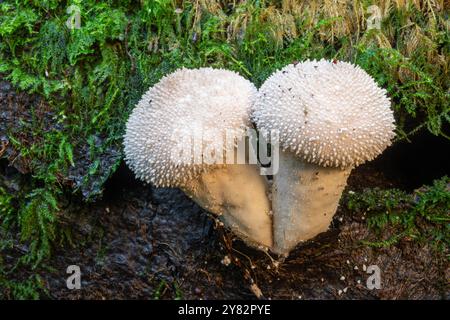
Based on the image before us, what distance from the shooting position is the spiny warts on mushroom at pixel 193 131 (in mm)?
1909

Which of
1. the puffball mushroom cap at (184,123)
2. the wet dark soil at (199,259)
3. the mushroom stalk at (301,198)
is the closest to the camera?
the puffball mushroom cap at (184,123)

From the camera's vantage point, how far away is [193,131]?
1.91m

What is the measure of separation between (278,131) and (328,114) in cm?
21

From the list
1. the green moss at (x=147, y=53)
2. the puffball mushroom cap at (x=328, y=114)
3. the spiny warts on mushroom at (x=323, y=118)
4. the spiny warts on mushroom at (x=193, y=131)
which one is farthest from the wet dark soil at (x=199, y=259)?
the puffball mushroom cap at (x=328, y=114)

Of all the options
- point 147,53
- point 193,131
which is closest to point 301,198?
point 193,131

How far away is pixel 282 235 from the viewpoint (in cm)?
229

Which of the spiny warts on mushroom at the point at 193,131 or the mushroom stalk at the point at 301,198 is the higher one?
the spiny warts on mushroom at the point at 193,131

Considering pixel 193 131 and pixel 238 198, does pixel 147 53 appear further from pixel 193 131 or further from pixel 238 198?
pixel 238 198

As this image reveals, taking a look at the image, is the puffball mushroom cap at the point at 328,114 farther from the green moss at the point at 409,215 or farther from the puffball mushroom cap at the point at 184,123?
the green moss at the point at 409,215

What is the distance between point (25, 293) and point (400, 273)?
2141 millimetres

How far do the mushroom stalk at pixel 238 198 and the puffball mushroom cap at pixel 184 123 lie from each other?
0.41ft

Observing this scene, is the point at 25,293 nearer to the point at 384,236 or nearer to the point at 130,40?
the point at 130,40

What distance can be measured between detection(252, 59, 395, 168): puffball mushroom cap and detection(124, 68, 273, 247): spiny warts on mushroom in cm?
17

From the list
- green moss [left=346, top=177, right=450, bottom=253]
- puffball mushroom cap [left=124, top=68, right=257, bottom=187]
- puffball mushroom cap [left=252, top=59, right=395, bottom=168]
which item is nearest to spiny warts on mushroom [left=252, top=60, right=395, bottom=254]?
puffball mushroom cap [left=252, top=59, right=395, bottom=168]
